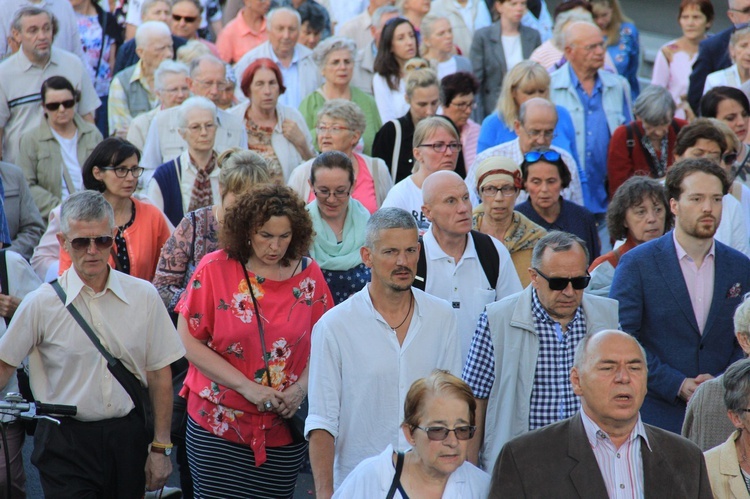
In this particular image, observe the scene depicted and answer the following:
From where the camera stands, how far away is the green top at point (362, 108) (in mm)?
10141

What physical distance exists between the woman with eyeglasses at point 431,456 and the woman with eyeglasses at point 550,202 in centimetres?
326

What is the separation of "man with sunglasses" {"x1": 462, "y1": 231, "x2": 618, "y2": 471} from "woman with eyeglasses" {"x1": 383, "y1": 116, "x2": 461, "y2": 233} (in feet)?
7.91

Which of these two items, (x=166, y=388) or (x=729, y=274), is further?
(x=729, y=274)

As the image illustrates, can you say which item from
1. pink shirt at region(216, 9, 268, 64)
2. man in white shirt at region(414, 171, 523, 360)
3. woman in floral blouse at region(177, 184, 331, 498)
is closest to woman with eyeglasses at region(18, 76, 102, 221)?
pink shirt at region(216, 9, 268, 64)

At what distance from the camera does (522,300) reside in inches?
212

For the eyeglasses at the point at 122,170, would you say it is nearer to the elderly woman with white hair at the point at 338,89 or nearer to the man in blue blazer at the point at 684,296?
the elderly woman with white hair at the point at 338,89

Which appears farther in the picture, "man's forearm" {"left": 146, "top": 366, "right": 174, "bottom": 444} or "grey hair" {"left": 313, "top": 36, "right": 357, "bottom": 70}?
"grey hair" {"left": 313, "top": 36, "right": 357, "bottom": 70}

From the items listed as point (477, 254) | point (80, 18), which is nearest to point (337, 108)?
point (477, 254)

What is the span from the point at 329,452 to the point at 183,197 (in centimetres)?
357

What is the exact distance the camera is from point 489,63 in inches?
467

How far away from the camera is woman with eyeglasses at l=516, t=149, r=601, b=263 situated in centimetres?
767

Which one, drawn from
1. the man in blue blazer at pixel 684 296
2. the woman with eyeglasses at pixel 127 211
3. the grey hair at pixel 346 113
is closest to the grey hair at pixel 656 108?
the grey hair at pixel 346 113

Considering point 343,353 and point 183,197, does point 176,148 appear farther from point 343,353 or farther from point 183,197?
point 343,353

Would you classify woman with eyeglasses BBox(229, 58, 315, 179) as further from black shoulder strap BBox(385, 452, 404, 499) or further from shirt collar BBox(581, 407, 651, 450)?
shirt collar BBox(581, 407, 651, 450)
